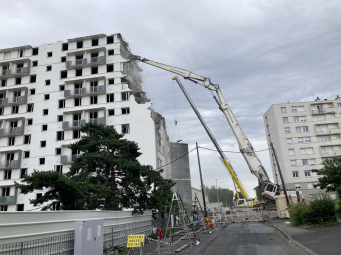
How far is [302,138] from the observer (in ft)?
193

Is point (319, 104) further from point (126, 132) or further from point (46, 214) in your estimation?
point (46, 214)

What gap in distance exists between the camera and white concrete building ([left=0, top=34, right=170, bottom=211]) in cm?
3972

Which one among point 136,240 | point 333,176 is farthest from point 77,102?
point 333,176

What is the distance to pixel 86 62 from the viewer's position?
42906 millimetres

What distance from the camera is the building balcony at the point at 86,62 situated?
140 ft

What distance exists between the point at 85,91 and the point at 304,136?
4594cm

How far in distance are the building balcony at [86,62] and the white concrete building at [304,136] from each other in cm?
3904

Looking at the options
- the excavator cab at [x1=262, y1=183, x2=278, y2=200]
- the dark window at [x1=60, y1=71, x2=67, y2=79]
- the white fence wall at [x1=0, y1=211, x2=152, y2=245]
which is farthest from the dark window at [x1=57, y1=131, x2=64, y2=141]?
the excavator cab at [x1=262, y1=183, x2=278, y2=200]

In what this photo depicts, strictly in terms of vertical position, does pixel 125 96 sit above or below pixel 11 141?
above

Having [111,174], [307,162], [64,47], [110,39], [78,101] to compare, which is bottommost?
[111,174]

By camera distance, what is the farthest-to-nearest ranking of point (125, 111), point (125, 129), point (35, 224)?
point (125, 111) → point (125, 129) → point (35, 224)

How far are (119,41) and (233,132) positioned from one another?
76.7 ft

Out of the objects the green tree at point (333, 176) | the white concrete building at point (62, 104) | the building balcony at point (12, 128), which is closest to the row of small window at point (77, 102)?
the white concrete building at point (62, 104)

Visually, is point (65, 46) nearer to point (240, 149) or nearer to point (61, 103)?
point (61, 103)
